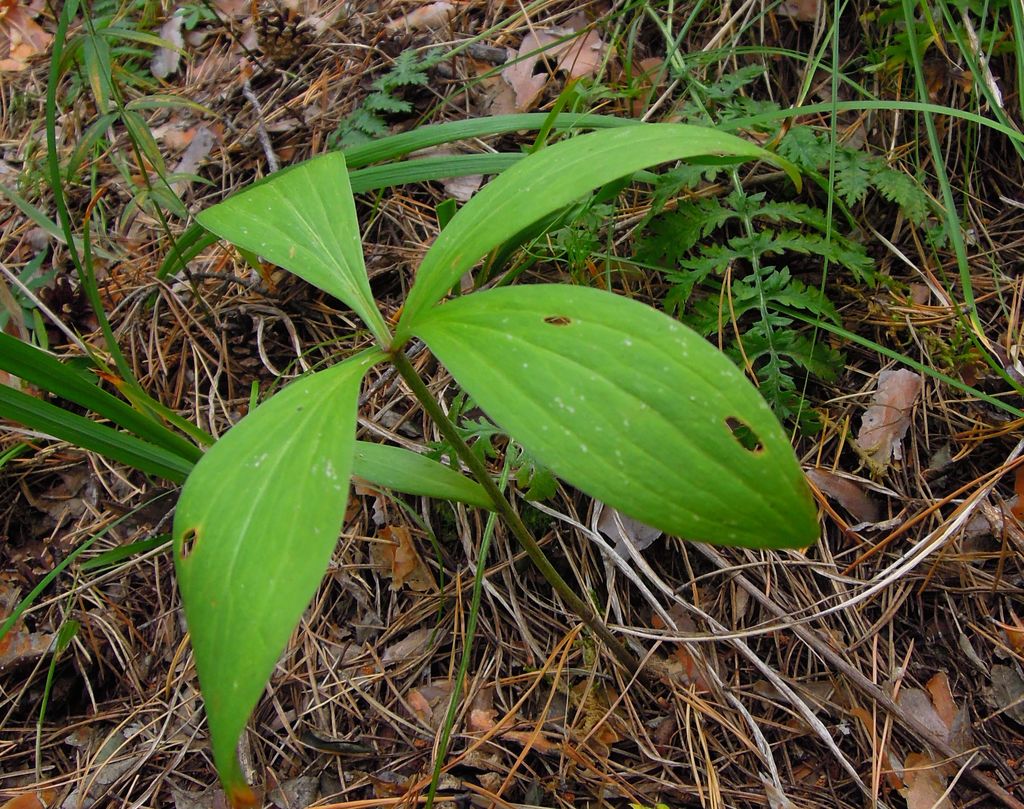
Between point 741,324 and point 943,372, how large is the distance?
18.7 inches

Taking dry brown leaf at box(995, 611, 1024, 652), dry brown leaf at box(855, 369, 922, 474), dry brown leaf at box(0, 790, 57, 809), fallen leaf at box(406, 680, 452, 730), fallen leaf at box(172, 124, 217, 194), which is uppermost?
fallen leaf at box(172, 124, 217, 194)

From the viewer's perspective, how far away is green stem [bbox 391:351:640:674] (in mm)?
1090

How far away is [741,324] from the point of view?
71.9 inches

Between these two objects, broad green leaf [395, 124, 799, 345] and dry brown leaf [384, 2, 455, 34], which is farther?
dry brown leaf [384, 2, 455, 34]

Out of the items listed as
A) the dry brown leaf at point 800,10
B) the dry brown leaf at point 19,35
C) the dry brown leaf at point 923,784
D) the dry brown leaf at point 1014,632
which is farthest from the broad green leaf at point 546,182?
the dry brown leaf at point 19,35

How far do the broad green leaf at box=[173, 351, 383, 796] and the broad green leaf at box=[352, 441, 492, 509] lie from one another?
0.86 feet

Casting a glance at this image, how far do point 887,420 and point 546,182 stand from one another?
113 cm

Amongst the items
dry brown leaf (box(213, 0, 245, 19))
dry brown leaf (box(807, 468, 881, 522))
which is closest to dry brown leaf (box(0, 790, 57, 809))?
dry brown leaf (box(807, 468, 881, 522))

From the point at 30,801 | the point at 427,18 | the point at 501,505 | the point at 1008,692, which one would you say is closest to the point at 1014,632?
the point at 1008,692

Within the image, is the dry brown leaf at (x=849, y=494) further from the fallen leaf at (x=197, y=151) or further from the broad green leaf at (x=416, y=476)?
the fallen leaf at (x=197, y=151)

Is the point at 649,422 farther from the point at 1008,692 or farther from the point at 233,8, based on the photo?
the point at 233,8

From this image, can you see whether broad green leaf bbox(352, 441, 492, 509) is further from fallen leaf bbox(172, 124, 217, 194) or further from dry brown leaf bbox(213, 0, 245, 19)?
dry brown leaf bbox(213, 0, 245, 19)

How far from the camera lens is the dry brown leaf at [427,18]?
249 centimetres

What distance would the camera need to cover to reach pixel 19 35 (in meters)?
3.23
